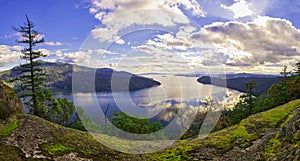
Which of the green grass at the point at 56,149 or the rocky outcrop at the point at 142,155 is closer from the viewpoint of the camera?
the rocky outcrop at the point at 142,155

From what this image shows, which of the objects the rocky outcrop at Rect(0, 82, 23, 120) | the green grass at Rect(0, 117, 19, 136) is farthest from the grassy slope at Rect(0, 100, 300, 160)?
the rocky outcrop at Rect(0, 82, 23, 120)

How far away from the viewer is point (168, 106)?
91312 millimetres

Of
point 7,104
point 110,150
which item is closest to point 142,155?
Result: point 110,150

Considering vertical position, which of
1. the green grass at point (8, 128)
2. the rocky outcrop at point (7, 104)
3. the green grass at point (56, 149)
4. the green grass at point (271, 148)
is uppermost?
the rocky outcrop at point (7, 104)

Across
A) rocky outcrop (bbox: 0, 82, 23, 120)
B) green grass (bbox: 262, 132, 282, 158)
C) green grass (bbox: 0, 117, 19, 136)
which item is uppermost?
rocky outcrop (bbox: 0, 82, 23, 120)

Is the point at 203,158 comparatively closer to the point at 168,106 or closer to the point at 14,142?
the point at 14,142

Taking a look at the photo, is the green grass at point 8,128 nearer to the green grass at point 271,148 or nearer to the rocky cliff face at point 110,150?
the rocky cliff face at point 110,150

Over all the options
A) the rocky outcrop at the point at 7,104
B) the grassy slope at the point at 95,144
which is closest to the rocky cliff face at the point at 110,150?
the grassy slope at the point at 95,144

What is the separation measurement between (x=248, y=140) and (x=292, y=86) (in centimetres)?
3770

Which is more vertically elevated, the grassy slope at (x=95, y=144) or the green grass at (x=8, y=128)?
the green grass at (x=8, y=128)

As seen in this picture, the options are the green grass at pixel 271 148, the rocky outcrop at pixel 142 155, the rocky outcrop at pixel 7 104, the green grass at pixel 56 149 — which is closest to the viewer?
the rocky outcrop at pixel 142 155

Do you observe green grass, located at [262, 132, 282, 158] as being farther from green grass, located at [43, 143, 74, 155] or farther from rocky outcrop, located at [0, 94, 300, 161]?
green grass, located at [43, 143, 74, 155]

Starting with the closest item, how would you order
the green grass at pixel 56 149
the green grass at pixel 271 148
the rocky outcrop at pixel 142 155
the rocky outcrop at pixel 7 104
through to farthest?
the rocky outcrop at pixel 142 155, the green grass at pixel 56 149, the green grass at pixel 271 148, the rocky outcrop at pixel 7 104

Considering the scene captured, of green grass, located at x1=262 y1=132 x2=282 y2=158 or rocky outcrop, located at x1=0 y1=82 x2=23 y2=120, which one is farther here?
rocky outcrop, located at x1=0 y1=82 x2=23 y2=120
